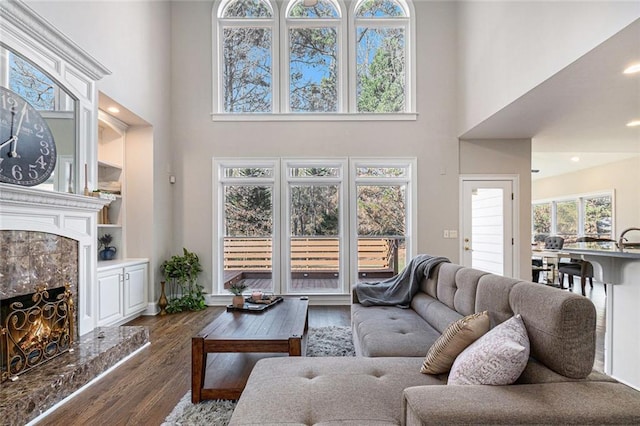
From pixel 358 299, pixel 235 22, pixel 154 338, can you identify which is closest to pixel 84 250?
pixel 154 338

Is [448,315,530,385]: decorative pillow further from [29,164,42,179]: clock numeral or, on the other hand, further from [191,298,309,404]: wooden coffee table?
[29,164,42,179]: clock numeral

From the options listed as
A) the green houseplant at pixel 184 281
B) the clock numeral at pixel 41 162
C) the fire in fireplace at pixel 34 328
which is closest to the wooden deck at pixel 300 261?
the green houseplant at pixel 184 281

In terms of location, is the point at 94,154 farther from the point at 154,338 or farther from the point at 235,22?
the point at 235,22

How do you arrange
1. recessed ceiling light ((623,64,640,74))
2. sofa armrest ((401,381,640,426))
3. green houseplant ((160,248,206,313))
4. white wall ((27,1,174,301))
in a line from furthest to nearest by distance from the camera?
green houseplant ((160,248,206,313))
white wall ((27,1,174,301))
recessed ceiling light ((623,64,640,74))
sofa armrest ((401,381,640,426))

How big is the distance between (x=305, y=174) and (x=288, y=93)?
1.32 m

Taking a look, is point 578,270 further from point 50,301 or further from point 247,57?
point 50,301

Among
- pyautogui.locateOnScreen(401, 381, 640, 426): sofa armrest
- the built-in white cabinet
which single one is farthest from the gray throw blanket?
the built-in white cabinet

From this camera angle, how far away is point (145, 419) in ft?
7.11

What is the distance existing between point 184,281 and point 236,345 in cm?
304

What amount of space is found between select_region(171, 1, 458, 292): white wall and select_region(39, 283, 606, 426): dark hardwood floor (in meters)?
2.31

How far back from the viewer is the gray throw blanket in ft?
10.7

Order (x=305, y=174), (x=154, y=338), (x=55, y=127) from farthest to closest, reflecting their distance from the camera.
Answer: (x=305, y=174) → (x=154, y=338) → (x=55, y=127)

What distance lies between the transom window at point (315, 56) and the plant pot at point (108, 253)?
8.51 feet


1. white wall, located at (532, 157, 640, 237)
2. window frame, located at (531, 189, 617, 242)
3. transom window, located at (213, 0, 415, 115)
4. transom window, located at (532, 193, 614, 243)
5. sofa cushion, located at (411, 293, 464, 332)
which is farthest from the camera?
transom window, located at (532, 193, 614, 243)
